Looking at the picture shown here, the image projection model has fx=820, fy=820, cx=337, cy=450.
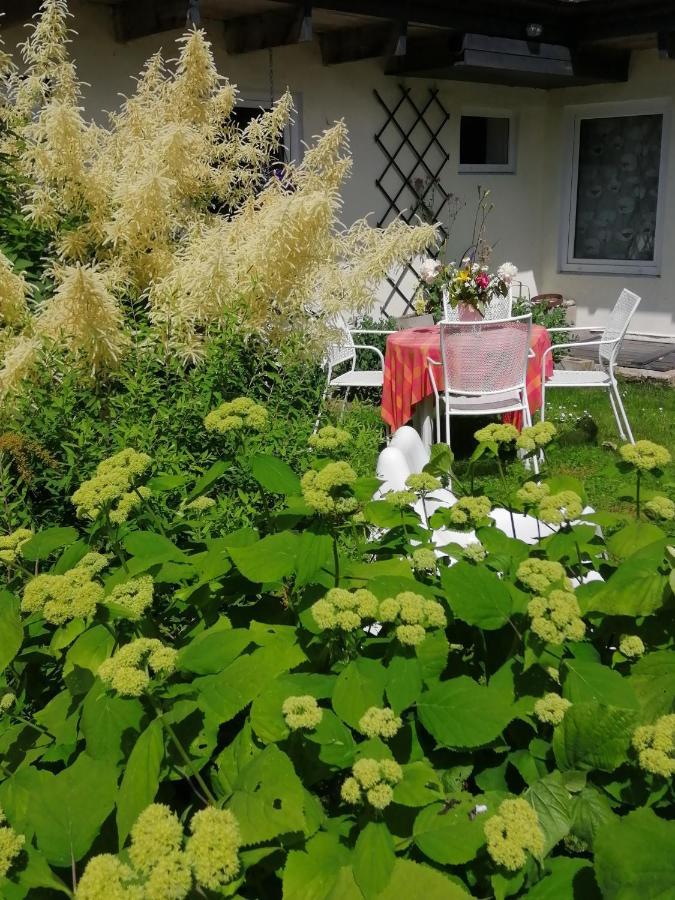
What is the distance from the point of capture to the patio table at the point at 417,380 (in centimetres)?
489

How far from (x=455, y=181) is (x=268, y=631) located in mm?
8238

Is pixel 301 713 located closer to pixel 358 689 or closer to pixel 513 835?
pixel 358 689

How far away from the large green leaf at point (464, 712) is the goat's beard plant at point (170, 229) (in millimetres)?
1104

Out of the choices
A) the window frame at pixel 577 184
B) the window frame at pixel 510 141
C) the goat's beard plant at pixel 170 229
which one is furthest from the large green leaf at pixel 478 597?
the window frame at pixel 577 184

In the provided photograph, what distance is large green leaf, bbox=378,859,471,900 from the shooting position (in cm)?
63

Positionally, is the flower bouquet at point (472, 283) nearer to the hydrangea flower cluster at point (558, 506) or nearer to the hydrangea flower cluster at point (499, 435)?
the hydrangea flower cluster at point (499, 435)

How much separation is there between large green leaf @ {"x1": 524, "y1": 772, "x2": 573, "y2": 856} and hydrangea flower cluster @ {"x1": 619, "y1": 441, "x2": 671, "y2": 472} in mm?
481

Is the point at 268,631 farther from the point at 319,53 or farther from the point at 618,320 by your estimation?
the point at 319,53

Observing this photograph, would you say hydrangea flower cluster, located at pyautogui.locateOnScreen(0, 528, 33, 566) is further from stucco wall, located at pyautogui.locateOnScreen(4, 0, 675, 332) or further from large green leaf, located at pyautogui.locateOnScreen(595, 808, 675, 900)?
stucco wall, located at pyautogui.locateOnScreen(4, 0, 675, 332)

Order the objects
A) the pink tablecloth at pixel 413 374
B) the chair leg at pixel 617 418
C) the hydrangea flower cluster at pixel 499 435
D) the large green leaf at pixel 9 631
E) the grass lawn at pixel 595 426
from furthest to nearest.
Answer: the chair leg at pixel 617 418
the pink tablecloth at pixel 413 374
the grass lawn at pixel 595 426
the hydrangea flower cluster at pixel 499 435
the large green leaf at pixel 9 631

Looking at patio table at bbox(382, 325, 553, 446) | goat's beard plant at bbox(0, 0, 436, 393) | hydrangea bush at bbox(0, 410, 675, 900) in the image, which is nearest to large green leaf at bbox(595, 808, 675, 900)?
hydrangea bush at bbox(0, 410, 675, 900)

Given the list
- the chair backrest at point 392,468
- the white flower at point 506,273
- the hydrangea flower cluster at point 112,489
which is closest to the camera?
the hydrangea flower cluster at point 112,489

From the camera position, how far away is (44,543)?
1039 millimetres

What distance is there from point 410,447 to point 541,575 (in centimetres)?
151
